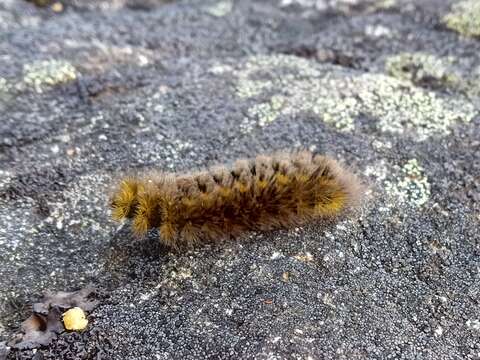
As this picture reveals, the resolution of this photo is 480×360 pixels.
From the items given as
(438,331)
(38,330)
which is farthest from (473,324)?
(38,330)

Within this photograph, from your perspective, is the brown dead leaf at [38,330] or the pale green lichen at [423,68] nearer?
the brown dead leaf at [38,330]

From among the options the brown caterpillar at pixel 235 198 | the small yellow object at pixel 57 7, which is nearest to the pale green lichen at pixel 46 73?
the small yellow object at pixel 57 7

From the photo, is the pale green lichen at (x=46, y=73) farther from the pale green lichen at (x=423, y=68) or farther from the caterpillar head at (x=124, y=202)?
the pale green lichen at (x=423, y=68)

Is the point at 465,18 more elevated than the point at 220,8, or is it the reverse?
the point at 465,18

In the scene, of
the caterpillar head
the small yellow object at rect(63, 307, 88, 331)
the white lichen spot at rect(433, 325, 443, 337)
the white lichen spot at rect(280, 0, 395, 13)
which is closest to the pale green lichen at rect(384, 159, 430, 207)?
the white lichen spot at rect(433, 325, 443, 337)

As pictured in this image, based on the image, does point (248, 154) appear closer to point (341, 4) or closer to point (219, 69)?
point (219, 69)

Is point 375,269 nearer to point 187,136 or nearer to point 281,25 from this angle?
point 187,136

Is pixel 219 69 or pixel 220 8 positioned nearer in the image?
pixel 219 69
